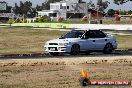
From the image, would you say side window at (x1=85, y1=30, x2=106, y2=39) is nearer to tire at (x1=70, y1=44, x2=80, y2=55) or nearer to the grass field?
tire at (x1=70, y1=44, x2=80, y2=55)

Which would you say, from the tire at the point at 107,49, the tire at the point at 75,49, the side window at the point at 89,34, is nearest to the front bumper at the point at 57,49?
the tire at the point at 75,49

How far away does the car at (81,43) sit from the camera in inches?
977

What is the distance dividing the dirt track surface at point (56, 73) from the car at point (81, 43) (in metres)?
4.30

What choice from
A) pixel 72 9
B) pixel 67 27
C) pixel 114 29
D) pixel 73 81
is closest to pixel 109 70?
pixel 73 81

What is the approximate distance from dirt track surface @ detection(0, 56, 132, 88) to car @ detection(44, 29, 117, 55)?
14.1ft

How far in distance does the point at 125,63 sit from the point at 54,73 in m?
5.08

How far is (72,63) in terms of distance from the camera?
19797 mm

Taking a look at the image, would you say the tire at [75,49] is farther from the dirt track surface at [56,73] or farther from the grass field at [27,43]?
the grass field at [27,43]

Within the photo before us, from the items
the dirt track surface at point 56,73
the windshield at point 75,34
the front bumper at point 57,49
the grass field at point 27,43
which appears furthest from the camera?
the grass field at point 27,43

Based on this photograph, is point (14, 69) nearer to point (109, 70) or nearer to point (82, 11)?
point (109, 70)

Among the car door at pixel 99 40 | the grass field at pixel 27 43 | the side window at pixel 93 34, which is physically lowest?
the grass field at pixel 27 43

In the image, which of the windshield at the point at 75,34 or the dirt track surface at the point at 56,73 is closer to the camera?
the dirt track surface at the point at 56,73

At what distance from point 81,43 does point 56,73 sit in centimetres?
946

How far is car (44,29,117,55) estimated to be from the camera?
81.5 feet
